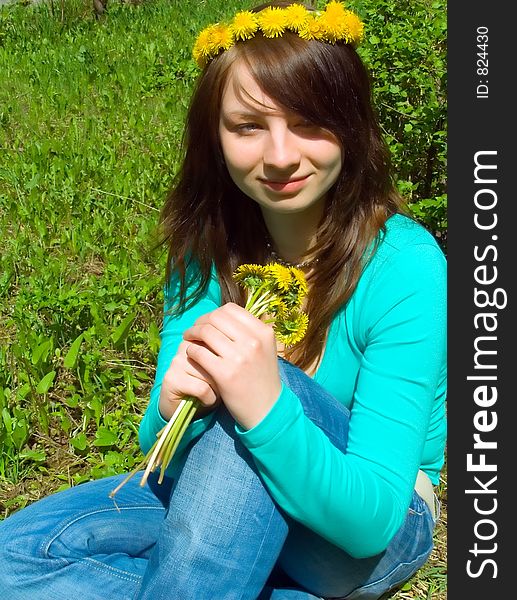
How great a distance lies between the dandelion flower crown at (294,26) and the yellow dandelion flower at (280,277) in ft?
1.59

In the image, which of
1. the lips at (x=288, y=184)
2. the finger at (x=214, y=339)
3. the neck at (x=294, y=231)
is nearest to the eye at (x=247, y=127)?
the lips at (x=288, y=184)

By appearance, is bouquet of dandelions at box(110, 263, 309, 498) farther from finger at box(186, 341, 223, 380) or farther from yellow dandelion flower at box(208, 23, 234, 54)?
yellow dandelion flower at box(208, 23, 234, 54)

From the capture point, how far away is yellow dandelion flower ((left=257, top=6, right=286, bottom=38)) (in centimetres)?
176

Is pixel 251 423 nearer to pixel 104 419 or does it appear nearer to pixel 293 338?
pixel 293 338

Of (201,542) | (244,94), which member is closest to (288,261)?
(244,94)

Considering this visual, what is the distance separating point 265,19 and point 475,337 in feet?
2.61

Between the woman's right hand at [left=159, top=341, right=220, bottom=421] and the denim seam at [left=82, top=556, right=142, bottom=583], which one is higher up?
the woman's right hand at [left=159, top=341, right=220, bottom=421]

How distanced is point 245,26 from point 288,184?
0.34 metres

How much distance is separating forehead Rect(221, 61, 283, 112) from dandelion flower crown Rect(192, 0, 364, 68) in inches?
2.9

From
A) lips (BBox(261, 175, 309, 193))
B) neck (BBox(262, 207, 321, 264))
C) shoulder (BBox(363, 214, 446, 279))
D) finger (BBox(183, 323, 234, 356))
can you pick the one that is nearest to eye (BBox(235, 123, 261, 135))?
lips (BBox(261, 175, 309, 193))

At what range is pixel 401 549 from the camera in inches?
72.0

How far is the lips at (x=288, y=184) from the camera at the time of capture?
1.77 m

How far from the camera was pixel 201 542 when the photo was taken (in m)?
1.59

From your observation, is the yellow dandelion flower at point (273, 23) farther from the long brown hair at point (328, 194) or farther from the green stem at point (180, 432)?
the green stem at point (180, 432)
